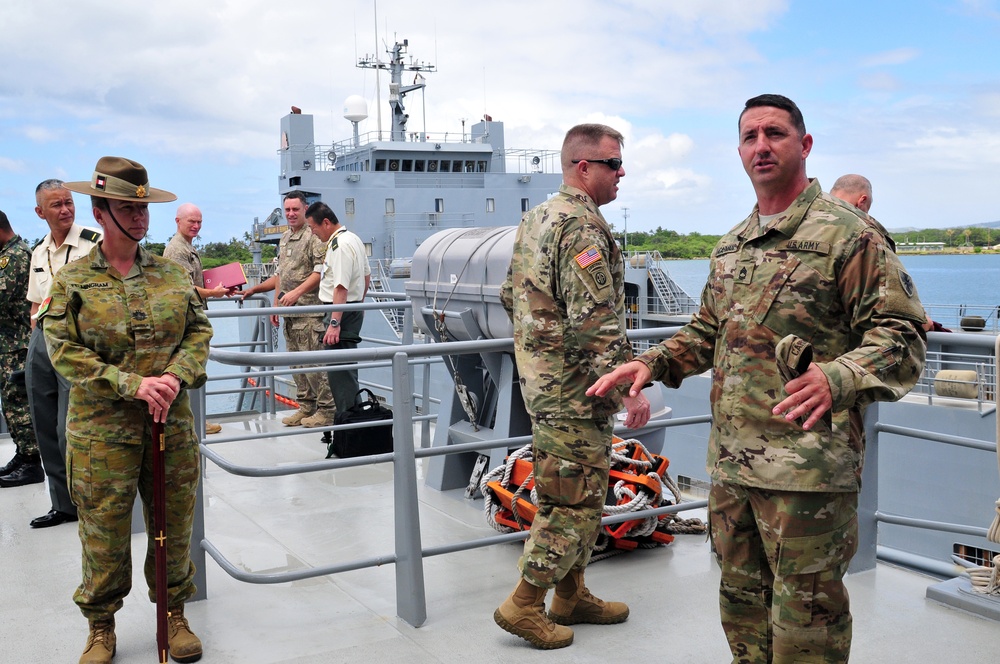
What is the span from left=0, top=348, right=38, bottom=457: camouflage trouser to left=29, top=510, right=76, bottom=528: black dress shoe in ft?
2.19

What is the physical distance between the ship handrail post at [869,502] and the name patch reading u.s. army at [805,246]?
1.58m

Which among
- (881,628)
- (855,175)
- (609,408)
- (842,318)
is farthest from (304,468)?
(855,175)

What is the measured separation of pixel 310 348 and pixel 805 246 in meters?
4.56

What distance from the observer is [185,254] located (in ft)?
18.8

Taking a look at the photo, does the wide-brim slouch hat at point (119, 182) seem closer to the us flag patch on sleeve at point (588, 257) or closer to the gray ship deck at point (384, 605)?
the us flag patch on sleeve at point (588, 257)

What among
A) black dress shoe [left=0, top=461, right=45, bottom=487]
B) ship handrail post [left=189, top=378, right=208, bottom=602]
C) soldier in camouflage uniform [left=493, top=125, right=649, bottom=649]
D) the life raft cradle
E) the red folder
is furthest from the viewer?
the red folder

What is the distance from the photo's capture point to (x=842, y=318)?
1.91 meters

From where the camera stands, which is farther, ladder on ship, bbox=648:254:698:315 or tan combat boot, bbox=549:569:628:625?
ladder on ship, bbox=648:254:698:315

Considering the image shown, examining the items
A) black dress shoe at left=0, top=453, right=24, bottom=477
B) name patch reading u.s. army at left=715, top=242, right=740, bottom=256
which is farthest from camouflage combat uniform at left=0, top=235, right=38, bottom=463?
name patch reading u.s. army at left=715, top=242, right=740, bottom=256

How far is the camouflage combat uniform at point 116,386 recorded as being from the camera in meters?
2.52

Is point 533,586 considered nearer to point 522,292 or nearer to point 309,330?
point 522,292

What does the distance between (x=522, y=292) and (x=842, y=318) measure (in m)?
1.11

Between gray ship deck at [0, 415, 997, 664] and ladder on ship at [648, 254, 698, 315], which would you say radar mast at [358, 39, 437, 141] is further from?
gray ship deck at [0, 415, 997, 664]

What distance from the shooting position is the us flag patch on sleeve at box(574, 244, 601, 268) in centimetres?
261
